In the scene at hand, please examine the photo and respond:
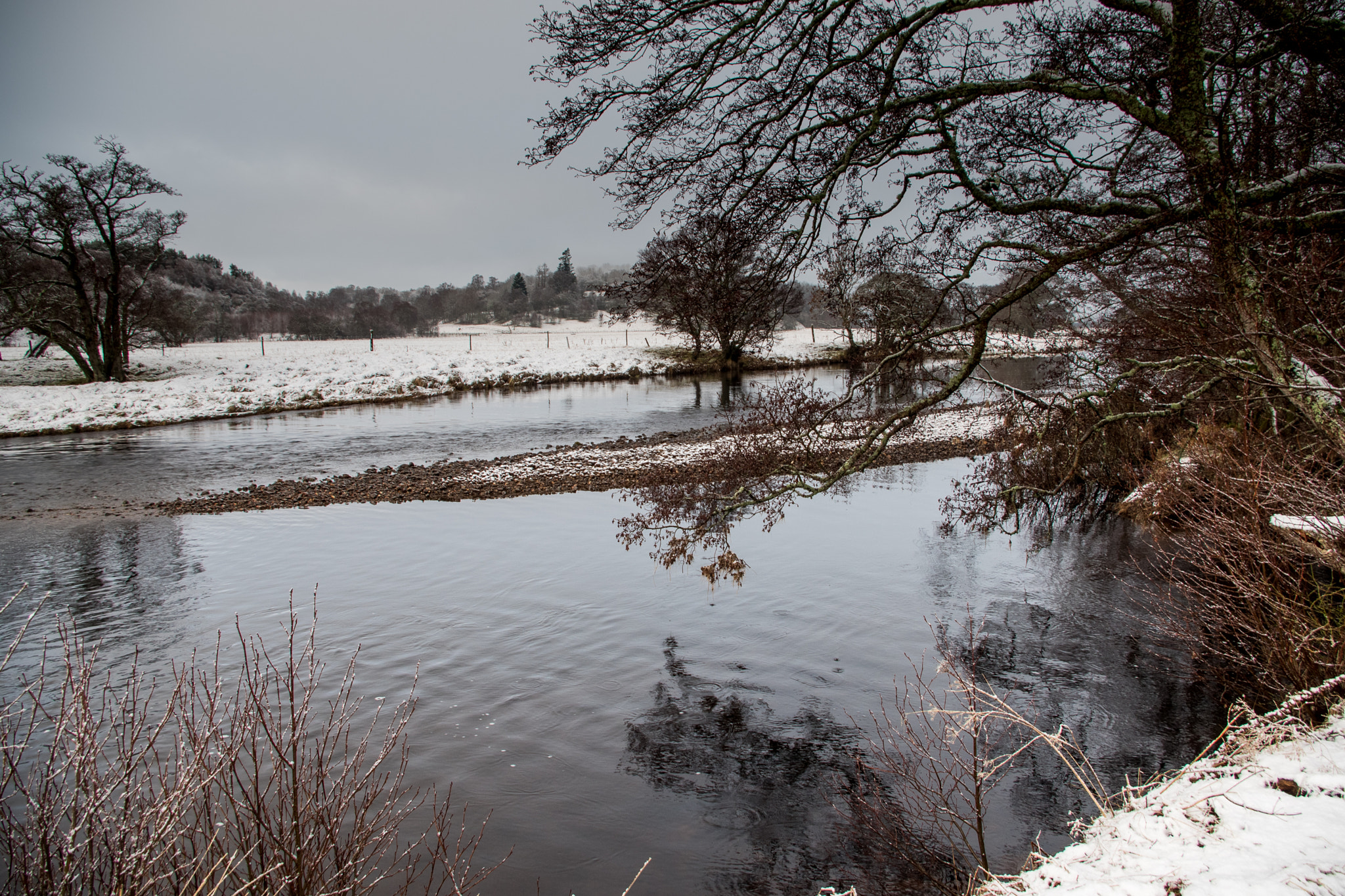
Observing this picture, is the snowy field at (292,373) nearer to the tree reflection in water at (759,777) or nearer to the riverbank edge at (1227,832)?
the tree reflection in water at (759,777)

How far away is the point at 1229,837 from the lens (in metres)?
3.14

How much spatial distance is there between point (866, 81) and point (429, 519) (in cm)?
1094

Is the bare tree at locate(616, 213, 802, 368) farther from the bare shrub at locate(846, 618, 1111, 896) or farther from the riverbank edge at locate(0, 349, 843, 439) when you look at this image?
the riverbank edge at locate(0, 349, 843, 439)

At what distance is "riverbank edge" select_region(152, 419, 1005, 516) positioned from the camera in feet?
51.4

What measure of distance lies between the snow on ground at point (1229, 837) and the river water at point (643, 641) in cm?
144

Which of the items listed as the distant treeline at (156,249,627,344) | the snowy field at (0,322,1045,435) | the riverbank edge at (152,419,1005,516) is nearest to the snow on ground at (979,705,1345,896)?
the riverbank edge at (152,419,1005,516)

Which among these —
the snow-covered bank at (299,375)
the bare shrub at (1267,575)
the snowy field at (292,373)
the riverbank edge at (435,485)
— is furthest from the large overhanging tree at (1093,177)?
the snow-covered bank at (299,375)

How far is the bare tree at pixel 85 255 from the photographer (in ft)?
95.0

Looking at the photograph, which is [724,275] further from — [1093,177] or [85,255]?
[85,255]

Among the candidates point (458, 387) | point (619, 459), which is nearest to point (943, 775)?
point (619, 459)

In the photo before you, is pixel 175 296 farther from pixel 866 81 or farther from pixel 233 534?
pixel 866 81

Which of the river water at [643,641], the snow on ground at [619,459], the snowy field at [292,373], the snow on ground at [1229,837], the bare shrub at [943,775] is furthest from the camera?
the snowy field at [292,373]

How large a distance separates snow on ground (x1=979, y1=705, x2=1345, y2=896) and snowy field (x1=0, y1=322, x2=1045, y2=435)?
58.0 ft

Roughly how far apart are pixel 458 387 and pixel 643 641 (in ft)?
108
